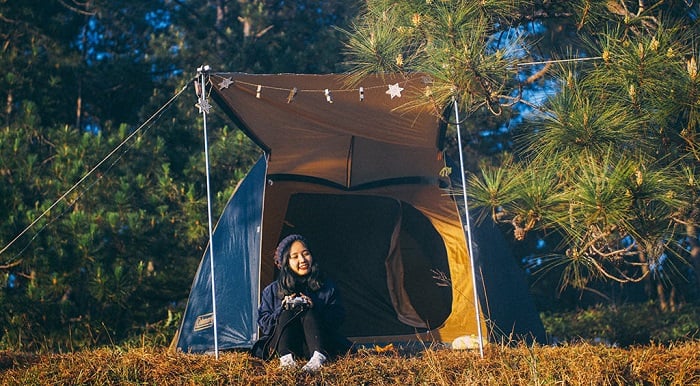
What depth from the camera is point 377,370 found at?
412 centimetres

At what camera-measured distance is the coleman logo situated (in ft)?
19.4

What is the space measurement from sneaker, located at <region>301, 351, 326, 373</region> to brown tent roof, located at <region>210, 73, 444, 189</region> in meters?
1.64

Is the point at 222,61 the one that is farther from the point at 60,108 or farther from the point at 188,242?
the point at 188,242

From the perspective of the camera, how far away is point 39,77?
9789 millimetres

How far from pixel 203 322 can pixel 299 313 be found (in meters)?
1.66

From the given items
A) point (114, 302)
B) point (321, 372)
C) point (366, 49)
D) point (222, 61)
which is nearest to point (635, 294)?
point (222, 61)

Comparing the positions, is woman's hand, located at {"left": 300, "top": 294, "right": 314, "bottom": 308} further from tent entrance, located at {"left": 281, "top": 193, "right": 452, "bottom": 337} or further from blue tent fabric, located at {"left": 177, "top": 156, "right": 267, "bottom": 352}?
tent entrance, located at {"left": 281, "top": 193, "right": 452, "bottom": 337}

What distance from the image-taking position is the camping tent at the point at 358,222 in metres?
5.61

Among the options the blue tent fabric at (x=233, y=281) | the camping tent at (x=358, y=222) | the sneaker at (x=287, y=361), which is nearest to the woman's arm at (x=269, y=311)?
the sneaker at (x=287, y=361)

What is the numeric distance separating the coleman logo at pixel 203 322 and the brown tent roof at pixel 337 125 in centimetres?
101

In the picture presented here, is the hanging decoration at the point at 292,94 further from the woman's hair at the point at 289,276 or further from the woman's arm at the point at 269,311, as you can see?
the woman's arm at the point at 269,311

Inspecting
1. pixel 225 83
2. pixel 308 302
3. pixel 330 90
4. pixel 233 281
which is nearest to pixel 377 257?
pixel 233 281

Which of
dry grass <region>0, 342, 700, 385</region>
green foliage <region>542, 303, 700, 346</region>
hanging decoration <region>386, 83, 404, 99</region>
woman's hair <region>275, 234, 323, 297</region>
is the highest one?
hanging decoration <region>386, 83, 404, 99</region>

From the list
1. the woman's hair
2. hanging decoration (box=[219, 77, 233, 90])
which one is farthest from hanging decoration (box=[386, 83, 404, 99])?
the woman's hair
